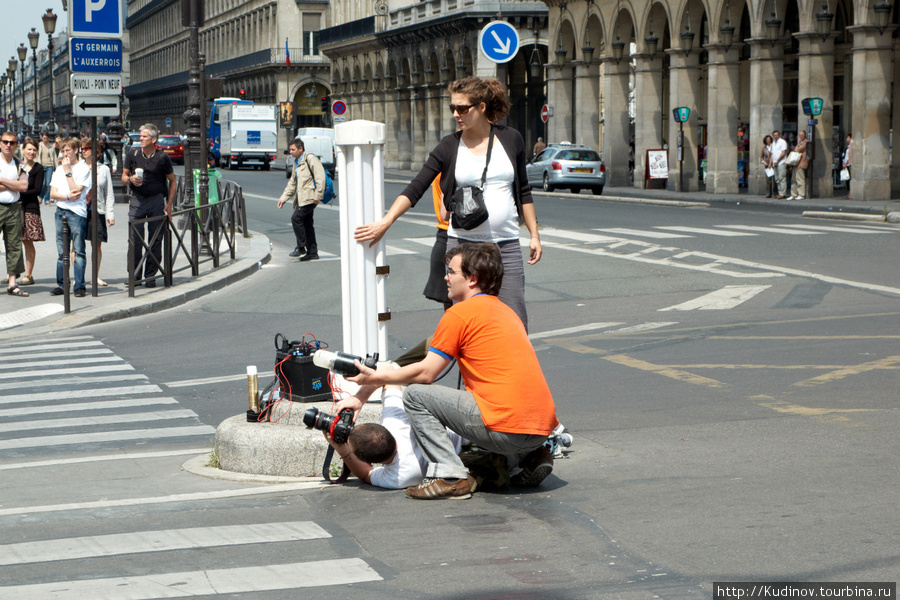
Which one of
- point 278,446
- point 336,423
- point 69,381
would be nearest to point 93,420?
point 69,381

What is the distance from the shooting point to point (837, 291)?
45.2 ft

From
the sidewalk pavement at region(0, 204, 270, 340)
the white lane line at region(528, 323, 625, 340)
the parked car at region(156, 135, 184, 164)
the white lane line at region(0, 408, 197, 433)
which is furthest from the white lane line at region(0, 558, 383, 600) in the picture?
the parked car at region(156, 135, 184, 164)

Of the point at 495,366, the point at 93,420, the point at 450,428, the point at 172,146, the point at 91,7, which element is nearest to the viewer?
the point at 495,366

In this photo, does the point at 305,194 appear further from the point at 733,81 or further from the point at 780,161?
the point at 733,81

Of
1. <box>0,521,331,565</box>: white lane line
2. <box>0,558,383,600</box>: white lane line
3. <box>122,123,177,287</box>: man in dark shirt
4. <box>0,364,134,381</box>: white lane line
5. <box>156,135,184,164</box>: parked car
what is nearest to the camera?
<box>0,558,383,600</box>: white lane line

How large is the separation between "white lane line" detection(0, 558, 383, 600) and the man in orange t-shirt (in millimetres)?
1216

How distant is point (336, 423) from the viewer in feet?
20.2

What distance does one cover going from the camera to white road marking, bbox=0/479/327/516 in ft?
19.9

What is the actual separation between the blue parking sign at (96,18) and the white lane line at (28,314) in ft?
10.2

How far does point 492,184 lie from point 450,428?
156 cm

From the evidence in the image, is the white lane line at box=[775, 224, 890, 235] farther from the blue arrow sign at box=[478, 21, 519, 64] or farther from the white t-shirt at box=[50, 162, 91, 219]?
the white t-shirt at box=[50, 162, 91, 219]

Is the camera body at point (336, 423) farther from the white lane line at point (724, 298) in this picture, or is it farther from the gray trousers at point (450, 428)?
the white lane line at point (724, 298)

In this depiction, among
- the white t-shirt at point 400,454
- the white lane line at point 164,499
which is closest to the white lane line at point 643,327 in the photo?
the white t-shirt at point 400,454

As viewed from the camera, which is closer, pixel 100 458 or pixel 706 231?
pixel 100 458
